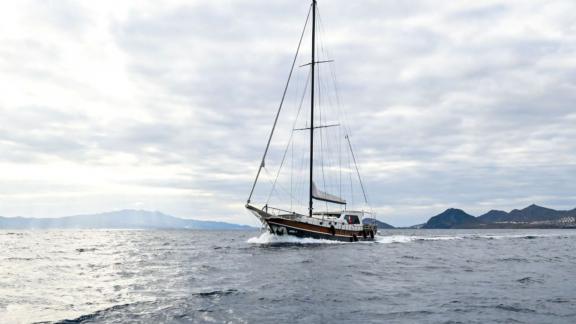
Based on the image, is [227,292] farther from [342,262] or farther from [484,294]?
[342,262]

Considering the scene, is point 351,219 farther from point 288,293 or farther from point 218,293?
point 218,293

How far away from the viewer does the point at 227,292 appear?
69.3 ft

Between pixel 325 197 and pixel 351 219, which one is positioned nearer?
pixel 325 197

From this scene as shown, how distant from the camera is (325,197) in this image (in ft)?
181

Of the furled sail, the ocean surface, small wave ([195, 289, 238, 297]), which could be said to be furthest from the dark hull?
small wave ([195, 289, 238, 297])

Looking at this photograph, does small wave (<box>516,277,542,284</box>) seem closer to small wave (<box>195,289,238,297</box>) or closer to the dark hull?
small wave (<box>195,289,238,297</box>)

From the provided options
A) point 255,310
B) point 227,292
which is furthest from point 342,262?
point 255,310

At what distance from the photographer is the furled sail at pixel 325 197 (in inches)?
2144

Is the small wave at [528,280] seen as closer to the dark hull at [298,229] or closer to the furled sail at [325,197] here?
the dark hull at [298,229]

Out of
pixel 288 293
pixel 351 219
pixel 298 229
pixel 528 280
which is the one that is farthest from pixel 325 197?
pixel 288 293

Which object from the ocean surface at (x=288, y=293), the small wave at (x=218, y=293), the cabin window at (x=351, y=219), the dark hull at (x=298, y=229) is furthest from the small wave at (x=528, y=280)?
the cabin window at (x=351, y=219)

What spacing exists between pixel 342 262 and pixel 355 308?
53.6 feet

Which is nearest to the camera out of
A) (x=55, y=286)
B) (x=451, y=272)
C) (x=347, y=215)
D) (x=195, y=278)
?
(x=55, y=286)

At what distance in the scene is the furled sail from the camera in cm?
5447
